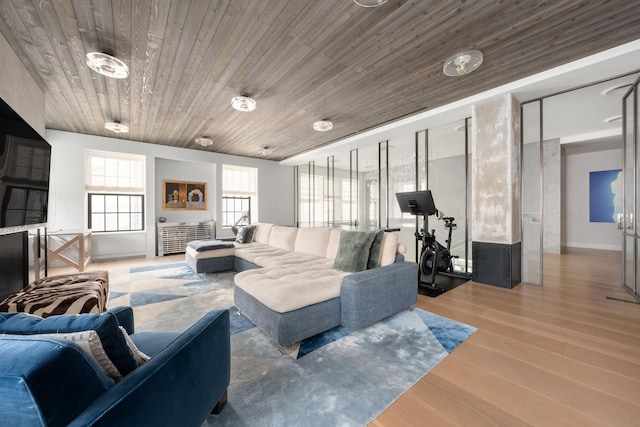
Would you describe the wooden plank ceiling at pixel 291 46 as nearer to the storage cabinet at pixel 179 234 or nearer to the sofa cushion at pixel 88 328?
the sofa cushion at pixel 88 328

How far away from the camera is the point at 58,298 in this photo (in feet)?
6.19

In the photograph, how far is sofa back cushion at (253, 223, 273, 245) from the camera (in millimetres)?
5023

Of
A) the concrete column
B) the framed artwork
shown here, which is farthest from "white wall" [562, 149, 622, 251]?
the framed artwork

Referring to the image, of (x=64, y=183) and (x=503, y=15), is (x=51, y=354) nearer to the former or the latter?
(x=503, y=15)

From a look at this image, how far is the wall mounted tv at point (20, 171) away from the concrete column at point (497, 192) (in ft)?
→ 16.5

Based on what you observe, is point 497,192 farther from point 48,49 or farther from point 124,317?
point 48,49

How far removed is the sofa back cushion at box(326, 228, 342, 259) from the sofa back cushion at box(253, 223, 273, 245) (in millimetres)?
1792

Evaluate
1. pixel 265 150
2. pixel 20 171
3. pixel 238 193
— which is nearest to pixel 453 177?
pixel 265 150

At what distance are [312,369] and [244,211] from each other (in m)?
6.68

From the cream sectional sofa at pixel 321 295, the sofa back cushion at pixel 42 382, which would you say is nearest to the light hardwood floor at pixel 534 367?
the cream sectional sofa at pixel 321 295

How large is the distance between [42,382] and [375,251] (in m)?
2.54

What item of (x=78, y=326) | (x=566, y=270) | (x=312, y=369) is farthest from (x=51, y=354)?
(x=566, y=270)

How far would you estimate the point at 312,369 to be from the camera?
1792 millimetres

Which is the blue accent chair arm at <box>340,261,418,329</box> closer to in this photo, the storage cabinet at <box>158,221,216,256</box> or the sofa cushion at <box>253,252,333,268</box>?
the sofa cushion at <box>253,252,333,268</box>
